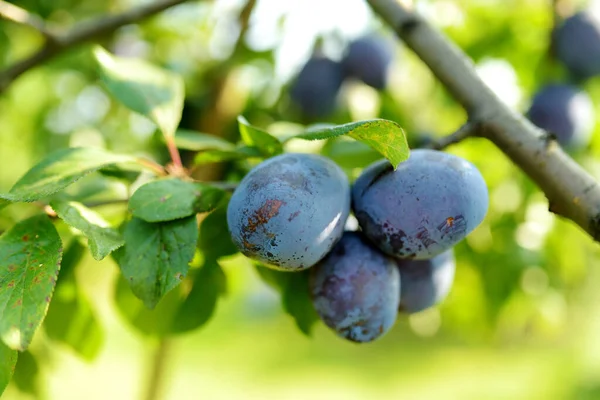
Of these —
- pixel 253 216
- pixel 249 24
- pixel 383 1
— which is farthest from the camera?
pixel 249 24

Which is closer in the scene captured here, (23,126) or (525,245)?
(525,245)

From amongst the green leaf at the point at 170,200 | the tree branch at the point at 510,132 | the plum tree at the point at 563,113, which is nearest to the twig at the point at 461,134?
the tree branch at the point at 510,132

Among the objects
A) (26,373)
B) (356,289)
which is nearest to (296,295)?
(356,289)

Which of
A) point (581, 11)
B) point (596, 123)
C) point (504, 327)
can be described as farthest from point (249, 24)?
point (504, 327)

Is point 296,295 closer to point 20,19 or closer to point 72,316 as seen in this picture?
point 72,316

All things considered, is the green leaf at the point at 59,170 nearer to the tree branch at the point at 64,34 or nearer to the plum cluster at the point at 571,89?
the tree branch at the point at 64,34

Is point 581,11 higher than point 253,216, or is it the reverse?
point 581,11

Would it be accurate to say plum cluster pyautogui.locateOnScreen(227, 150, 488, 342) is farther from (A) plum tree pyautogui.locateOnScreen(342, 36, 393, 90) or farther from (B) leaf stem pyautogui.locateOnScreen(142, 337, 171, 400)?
(A) plum tree pyautogui.locateOnScreen(342, 36, 393, 90)

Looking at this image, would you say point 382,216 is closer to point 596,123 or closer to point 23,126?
point 596,123
